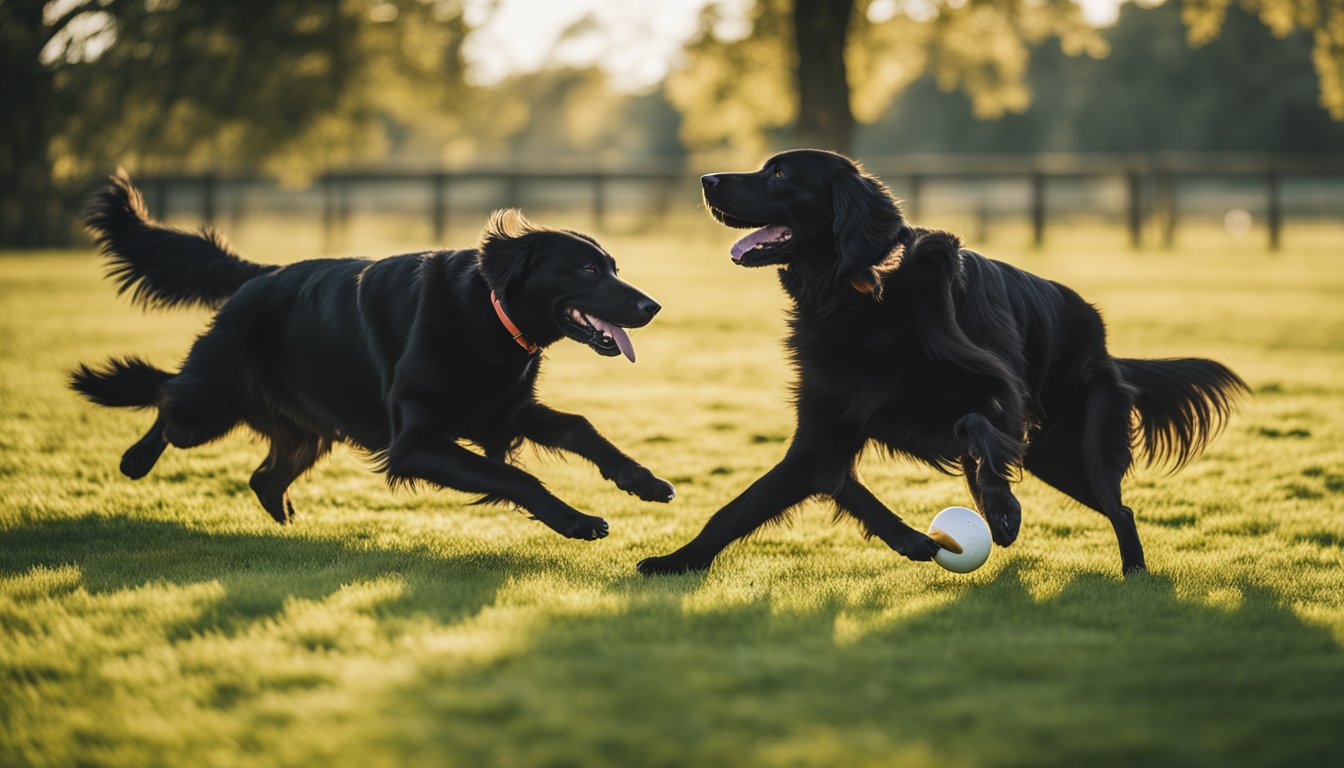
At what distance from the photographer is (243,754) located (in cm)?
281

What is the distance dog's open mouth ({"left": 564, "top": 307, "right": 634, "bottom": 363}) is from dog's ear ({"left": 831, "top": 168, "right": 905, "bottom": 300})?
40.0 inches

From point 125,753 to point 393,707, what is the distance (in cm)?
59

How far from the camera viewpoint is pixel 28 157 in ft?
95.3

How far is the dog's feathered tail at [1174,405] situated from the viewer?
555 centimetres

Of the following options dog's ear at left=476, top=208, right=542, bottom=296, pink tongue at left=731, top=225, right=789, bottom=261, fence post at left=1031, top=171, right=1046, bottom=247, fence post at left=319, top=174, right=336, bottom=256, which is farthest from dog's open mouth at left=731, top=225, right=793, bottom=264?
fence post at left=319, top=174, right=336, bottom=256

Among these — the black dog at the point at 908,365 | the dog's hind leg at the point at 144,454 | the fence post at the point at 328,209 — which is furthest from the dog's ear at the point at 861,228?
the fence post at the point at 328,209

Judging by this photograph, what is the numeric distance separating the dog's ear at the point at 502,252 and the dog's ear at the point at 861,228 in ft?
4.23

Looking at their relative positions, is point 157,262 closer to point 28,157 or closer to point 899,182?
point 899,182

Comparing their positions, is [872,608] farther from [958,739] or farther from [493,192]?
[493,192]

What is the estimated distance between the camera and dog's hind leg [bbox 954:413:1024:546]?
4.41 meters

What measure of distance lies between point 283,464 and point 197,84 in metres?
30.4

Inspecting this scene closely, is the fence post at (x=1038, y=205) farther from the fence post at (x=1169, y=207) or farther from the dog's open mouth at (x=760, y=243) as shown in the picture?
the dog's open mouth at (x=760, y=243)

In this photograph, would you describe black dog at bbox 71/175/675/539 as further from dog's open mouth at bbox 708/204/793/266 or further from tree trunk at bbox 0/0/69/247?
tree trunk at bbox 0/0/69/247

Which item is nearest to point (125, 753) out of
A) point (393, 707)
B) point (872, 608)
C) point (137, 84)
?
point (393, 707)
